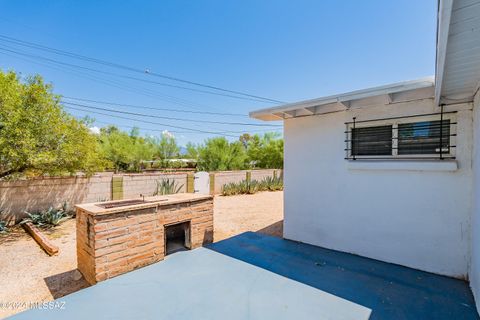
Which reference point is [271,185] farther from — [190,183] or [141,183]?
[141,183]

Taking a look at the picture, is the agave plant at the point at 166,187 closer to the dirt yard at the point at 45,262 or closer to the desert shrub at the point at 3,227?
the dirt yard at the point at 45,262

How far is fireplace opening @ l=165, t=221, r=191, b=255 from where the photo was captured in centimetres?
460

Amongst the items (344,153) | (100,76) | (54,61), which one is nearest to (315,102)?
(344,153)

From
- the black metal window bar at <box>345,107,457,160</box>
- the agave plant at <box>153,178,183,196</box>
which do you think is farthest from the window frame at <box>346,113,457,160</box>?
the agave plant at <box>153,178,183,196</box>

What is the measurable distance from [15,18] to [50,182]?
30.9 feet

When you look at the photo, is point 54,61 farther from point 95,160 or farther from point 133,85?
point 95,160

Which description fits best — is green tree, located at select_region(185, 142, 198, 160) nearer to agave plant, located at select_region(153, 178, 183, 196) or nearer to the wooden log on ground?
agave plant, located at select_region(153, 178, 183, 196)

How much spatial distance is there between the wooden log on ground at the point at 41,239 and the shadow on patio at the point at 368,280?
12.0 feet

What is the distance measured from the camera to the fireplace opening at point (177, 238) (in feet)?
15.1

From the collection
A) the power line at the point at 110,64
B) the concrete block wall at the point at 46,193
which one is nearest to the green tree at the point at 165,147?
the power line at the point at 110,64

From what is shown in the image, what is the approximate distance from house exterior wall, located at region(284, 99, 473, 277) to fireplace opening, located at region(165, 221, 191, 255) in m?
2.39

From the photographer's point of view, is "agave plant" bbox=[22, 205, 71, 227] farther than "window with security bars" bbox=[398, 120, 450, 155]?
Yes

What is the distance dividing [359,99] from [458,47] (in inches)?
82.8

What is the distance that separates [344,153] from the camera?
4621 mm
